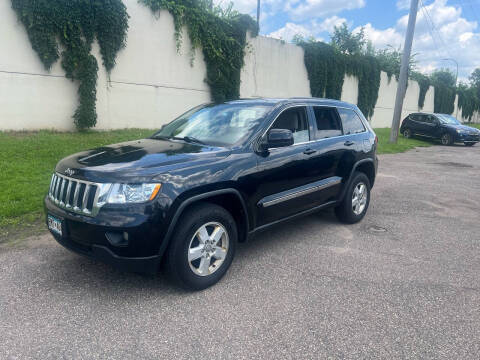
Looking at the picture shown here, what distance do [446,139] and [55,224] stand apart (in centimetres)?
2025

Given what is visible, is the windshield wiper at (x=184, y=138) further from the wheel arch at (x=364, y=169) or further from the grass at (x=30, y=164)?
the wheel arch at (x=364, y=169)

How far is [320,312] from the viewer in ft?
9.59

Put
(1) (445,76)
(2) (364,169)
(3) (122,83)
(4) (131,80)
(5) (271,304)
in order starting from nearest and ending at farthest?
(5) (271,304) < (2) (364,169) < (3) (122,83) < (4) (131,80) < (1) (445,76)

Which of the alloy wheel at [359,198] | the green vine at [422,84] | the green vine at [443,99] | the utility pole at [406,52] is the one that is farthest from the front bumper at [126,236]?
the green vine at [443,99]

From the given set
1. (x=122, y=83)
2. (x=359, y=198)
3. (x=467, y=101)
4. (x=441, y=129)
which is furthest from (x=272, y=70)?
(x=467, y=101)

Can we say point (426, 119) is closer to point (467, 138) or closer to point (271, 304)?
point (467, 138)

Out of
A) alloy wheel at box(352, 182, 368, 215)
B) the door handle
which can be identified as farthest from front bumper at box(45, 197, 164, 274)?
alloy wheel at box(352, 182, 368, 215)

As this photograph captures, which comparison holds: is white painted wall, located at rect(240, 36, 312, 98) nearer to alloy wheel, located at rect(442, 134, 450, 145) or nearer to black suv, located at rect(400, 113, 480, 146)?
black suv, located at rect(400, 113, 480, 146)

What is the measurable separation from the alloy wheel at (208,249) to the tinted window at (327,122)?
6.46 feet

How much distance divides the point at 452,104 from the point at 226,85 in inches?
1365

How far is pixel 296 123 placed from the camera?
14.1 feet

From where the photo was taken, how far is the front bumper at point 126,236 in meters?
2.76

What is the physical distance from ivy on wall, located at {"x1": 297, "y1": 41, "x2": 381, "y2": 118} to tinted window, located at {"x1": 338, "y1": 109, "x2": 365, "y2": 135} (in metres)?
14.6

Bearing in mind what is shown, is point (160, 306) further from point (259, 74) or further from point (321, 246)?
point (259, 74)
